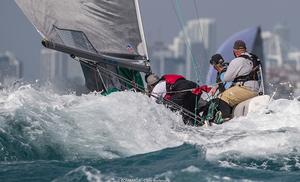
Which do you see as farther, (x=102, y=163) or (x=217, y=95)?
(x=217, y=95)

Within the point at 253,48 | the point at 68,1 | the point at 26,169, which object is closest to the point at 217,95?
the point at 68,1

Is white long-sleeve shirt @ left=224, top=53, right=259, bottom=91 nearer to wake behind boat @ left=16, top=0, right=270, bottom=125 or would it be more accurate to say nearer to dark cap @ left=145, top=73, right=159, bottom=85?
wake behind boat @ left=16, top=0, right=270, bottom=125

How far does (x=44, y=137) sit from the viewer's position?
7.37m

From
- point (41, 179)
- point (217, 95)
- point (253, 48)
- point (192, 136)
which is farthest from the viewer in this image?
point (253, 48)

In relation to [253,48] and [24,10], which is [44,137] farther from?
[253,48]

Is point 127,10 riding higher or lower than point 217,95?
higher

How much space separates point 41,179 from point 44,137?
984 millimetres

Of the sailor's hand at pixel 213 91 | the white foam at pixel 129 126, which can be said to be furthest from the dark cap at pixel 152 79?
the white foam at pixel 129 126

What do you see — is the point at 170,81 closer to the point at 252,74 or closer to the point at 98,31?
the point at 252,74

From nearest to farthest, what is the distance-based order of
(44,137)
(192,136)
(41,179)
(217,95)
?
(41,179) < (44,137) < (192,136) < (217,95)

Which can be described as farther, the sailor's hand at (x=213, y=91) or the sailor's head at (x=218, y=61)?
the sailor's head at (x=218, y=61)

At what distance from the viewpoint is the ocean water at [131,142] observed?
6.62 m

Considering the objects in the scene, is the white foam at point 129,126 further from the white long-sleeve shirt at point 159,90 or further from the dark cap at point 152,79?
the dark cap at point 152,79

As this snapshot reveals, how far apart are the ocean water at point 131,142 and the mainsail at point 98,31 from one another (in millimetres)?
1042
